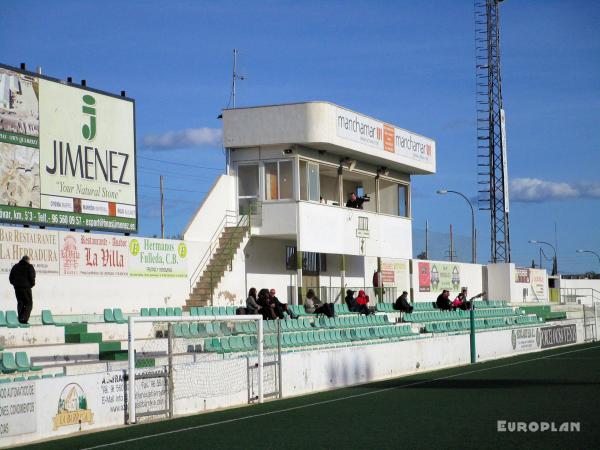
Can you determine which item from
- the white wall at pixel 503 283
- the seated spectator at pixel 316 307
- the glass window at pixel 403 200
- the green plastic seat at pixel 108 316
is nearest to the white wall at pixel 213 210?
the seated spectator at pixel 316 307

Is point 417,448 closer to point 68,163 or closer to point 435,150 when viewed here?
point 68,163

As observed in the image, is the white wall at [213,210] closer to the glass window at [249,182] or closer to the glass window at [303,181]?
the glass window at [249,182]

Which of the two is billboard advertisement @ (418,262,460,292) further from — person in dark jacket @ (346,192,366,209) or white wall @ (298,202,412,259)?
person in dark jacket @ (346,192,366,209)

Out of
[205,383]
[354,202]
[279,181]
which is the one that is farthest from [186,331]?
[354,202]

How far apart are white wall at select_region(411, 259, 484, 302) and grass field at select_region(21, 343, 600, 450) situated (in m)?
25.6

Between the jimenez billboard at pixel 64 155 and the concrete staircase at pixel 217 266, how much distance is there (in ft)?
14.2

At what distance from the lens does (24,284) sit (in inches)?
859

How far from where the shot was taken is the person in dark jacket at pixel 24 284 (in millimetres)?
21797

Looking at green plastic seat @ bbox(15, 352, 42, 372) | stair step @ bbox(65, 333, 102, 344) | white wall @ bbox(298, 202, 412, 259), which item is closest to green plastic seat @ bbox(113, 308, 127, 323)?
stair step @ bbox(65, 333, 102, 344)

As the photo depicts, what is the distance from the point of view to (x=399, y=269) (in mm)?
46906

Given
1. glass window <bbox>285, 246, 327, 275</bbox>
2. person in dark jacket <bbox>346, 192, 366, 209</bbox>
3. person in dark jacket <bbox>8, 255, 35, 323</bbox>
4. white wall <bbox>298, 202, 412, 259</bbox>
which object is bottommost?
person in dark jacket <bbox>8, 255, 35, 323</bbox>

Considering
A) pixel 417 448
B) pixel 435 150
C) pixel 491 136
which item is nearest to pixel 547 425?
pixel 417 448

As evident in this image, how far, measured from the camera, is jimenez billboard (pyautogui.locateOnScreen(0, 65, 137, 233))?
25.1 metres

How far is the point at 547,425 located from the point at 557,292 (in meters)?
60.3
